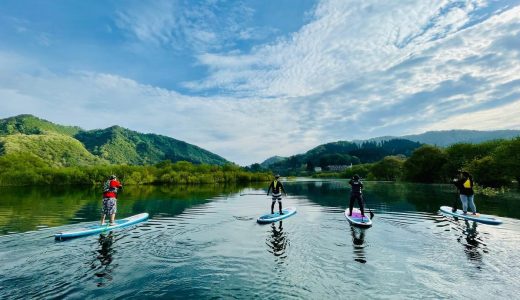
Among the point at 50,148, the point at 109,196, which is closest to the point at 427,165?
the point at 109,196

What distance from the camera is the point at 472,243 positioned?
15211 millimetres

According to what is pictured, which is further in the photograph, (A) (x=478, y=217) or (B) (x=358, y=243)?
(A) (x=478, y=217)

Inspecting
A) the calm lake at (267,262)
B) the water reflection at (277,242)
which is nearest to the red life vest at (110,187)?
the calm lake at (267,262)

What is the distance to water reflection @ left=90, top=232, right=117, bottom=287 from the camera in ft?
34.9

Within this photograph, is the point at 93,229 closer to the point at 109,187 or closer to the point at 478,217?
the point at 109,187

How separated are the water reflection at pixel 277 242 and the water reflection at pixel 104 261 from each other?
21.7 ft

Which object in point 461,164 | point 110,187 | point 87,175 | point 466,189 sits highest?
point 461,164

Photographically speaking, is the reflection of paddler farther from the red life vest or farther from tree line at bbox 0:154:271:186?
tree line at bbox 0:154:271:186

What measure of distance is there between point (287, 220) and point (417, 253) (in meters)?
11.3

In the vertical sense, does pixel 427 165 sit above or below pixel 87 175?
above

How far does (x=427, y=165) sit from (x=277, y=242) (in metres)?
96.4

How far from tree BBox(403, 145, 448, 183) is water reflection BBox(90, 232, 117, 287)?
96.4 m

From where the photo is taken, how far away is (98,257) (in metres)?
13.1

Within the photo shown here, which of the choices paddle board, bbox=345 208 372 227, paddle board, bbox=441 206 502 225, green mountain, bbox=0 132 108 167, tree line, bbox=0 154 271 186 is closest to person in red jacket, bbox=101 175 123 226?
paddle board, bbox=345 208 372 227
